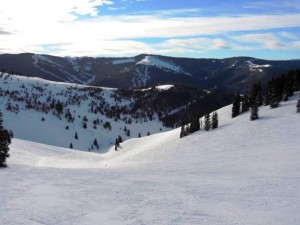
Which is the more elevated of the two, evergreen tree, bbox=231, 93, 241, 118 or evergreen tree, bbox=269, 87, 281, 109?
evergreen tree, bbox=269, 87, 281, 109

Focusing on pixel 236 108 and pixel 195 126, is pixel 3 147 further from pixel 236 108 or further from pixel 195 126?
pixel 236 108

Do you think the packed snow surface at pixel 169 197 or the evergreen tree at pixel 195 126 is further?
the evergreen tree at pixel 195 126

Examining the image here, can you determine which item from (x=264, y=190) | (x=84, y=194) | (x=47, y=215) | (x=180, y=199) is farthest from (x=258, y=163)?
(x=47, y=215)

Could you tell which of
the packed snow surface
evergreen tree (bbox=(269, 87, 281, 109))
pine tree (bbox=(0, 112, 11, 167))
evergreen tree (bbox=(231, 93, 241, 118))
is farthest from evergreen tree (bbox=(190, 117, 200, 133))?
pine tree (bbox=(0, 112, 11, 167))

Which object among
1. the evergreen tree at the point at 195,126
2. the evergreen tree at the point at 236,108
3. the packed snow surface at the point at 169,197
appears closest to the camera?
the packed snow surface at the point at 169,197

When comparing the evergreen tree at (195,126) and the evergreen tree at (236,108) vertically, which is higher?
the evergreen tree at (236,108)

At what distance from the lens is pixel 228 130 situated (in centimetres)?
7269

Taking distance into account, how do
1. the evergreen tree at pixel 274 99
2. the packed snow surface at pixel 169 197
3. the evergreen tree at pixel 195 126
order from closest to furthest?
the packed snow surface at pixel 169 197 < the evergreen tree at pixel 274 99 < the evergreen tree at pixel 195 126

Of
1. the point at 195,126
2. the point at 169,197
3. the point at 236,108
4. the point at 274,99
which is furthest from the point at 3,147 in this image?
the point at 236,108

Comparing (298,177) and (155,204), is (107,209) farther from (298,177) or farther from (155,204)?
(298,177)

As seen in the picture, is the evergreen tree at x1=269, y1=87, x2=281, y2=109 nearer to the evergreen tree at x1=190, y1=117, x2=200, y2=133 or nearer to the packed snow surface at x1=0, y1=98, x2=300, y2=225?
the evergreen tree at x1=190, y1=117, x2=200, y2=133

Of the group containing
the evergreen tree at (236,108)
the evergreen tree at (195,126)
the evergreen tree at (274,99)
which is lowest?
the evergreen tree at (195,126)

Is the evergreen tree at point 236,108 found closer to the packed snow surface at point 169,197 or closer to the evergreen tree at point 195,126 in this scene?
the evergreen tree at point 195,126

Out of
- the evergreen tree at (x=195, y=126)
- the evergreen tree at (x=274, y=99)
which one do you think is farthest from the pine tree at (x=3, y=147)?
the evergreen tree at (x=274, y=99)
